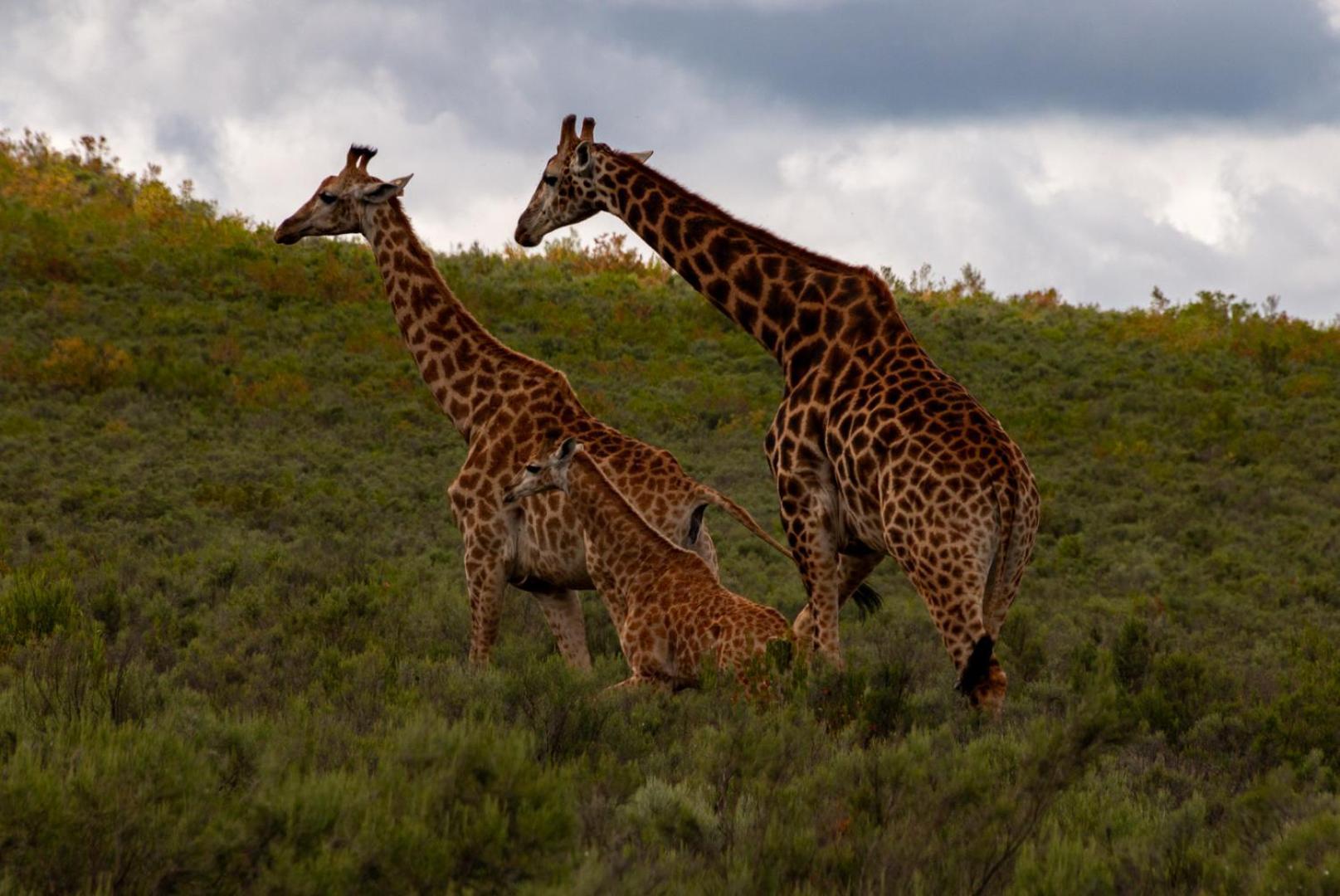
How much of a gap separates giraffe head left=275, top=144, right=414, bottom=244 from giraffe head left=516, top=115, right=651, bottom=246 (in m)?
1.22

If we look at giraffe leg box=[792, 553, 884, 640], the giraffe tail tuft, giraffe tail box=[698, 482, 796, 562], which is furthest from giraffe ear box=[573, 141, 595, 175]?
the giraffe tail tuft

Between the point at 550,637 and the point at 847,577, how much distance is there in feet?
10.9

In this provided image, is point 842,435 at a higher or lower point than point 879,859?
higher

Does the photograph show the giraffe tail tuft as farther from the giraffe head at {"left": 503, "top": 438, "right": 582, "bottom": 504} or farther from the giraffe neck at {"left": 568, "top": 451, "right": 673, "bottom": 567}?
the giraffe head at {"left": 503, "top": 438, "right": 582, "bottom": 504}

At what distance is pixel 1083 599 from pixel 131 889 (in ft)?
40.0

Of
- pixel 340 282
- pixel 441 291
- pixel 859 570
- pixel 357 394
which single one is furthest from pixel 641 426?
pixel 859 570

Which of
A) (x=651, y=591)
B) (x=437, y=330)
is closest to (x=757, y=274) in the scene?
(x=651, y=591)

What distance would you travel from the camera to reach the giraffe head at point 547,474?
8773 mm

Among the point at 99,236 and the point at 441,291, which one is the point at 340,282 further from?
the point at 441,291

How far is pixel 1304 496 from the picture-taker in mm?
19703

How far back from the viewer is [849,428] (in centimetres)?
786

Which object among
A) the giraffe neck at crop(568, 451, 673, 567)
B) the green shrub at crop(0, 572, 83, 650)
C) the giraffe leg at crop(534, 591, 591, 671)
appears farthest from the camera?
the giraffe leg at crop(534, 591, 591, 671)

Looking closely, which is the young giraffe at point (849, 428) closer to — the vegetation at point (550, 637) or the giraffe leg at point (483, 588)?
the vegetation at point (550, 637)

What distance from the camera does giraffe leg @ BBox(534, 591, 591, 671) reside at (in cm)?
960
